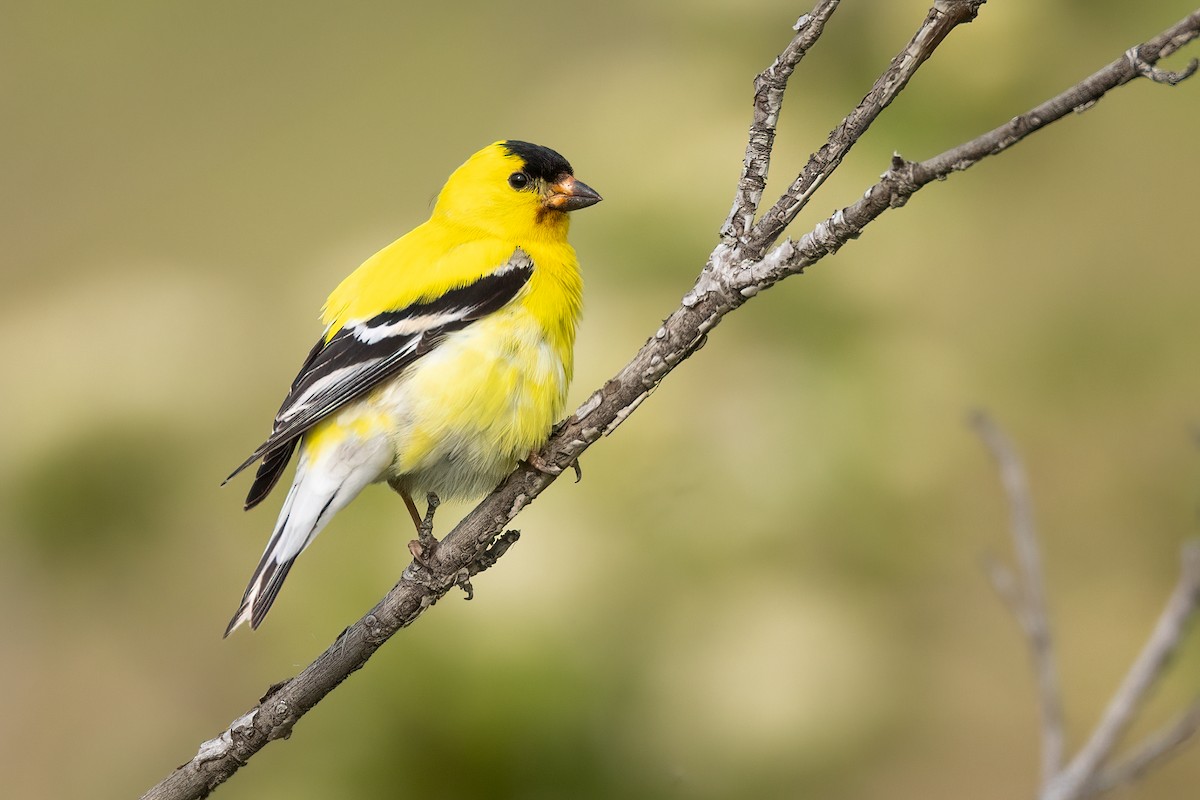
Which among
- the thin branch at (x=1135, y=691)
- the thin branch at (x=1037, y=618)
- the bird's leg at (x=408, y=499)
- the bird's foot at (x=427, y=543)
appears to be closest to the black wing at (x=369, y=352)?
the bird's leg at (x=408, y=499)

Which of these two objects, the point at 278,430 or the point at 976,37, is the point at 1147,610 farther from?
the point at 278,430

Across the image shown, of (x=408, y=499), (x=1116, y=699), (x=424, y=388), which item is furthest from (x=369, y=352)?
(x=1116, y=699)

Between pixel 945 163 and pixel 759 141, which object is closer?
pixel 945 163

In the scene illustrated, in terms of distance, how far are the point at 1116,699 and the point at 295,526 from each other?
1.31 meters

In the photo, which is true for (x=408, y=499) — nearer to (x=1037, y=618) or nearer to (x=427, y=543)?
(x=427, y=543)

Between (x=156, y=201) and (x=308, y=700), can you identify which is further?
(x=156, y=201)

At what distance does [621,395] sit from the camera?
1.48 m

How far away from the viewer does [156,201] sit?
5.68 metres

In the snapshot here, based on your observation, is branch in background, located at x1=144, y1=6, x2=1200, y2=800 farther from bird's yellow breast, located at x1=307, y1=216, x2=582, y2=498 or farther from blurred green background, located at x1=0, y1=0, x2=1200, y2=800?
blurred green background, located at x1=0, y1=0, x2=1200, y2=800

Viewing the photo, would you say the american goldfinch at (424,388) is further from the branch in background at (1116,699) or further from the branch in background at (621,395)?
the branch in background at (1116,699)

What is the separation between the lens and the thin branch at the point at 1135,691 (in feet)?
3.62

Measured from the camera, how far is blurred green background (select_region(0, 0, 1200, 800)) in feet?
8.25

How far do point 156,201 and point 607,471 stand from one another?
393 cm

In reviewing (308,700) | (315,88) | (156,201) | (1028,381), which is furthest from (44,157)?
(308,700)
